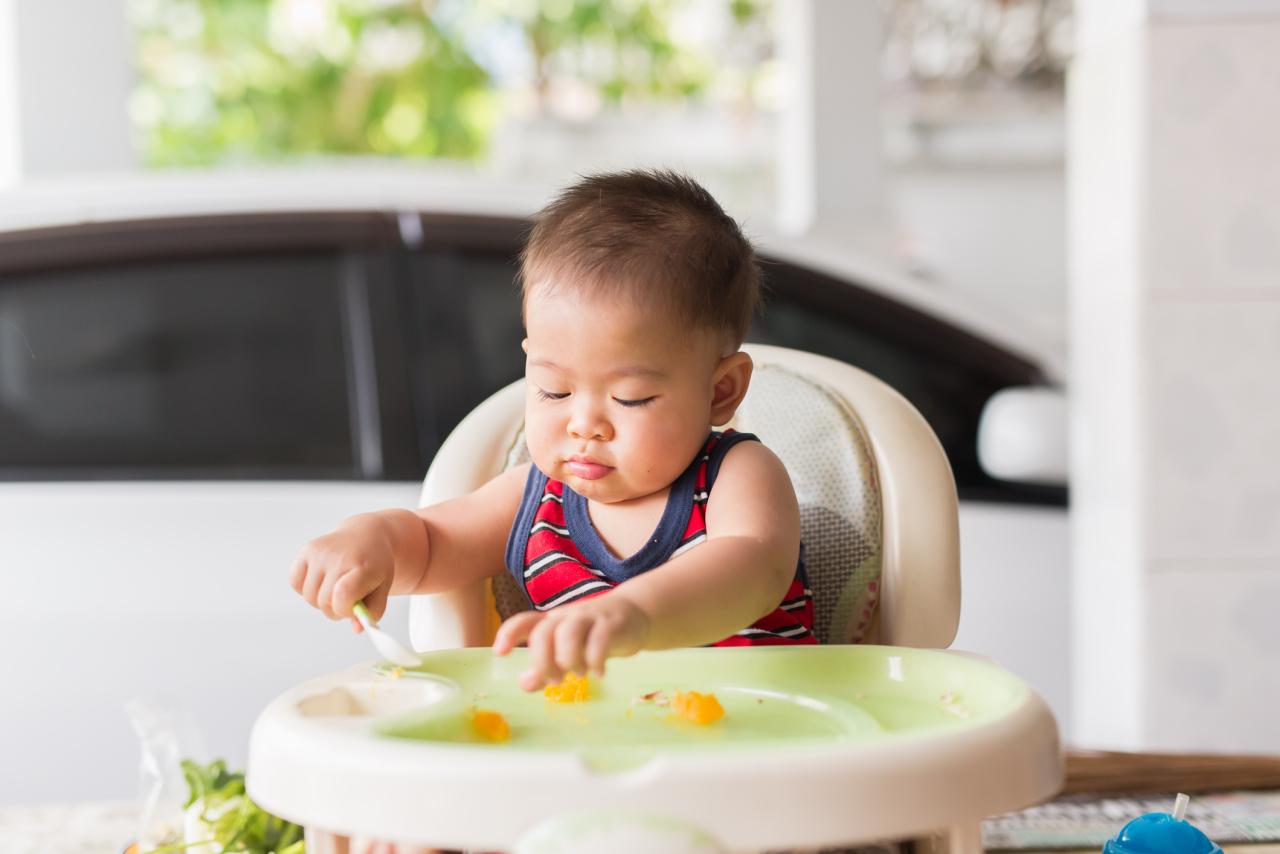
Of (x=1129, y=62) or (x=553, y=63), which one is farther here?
(x=553, y=63)

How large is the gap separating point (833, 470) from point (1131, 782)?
0.94 metres

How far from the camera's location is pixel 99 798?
8.27 feet

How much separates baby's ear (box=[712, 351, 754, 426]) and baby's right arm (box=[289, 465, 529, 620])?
24cm

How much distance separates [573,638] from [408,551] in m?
0.46

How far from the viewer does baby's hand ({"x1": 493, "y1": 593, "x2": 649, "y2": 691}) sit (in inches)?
37.8

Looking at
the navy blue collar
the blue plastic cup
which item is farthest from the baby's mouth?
the blue plastic cup

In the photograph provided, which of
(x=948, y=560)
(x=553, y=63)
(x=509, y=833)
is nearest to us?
(x=509, y=833)

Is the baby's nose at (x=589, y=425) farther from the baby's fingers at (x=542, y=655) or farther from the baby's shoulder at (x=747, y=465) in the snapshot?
the baby's fingers at (x=542, y=655)

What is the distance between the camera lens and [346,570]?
1273 mm

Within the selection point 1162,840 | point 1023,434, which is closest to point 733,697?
point 1162,840

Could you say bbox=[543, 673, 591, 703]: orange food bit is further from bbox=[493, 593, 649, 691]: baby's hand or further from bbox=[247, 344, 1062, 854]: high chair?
bbox=[493, 593, 649, 691]: baby's hand

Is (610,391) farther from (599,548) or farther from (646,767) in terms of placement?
(646,767)

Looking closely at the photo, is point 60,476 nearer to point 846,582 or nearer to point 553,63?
point 846,582

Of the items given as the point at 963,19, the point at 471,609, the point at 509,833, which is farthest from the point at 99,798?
the point at 963,19
